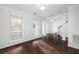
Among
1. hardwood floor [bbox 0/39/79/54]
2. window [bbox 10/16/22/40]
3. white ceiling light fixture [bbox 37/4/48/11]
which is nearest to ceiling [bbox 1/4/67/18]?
white ceiling light fixture [bbox 37/4/48/11]

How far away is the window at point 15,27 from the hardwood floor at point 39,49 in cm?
26

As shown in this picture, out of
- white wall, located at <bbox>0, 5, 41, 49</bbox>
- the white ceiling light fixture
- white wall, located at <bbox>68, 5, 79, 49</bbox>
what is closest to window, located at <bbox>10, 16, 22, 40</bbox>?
white wall, located at <bbox>0, 5, 41, 49</bbox>

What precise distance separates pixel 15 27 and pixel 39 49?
84 cm

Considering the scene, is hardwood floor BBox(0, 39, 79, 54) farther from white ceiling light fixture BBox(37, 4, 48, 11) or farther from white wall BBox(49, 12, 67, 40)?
white ceiling light fixture BBox(37, 4, 48, 11)

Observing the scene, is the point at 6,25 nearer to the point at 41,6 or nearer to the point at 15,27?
the point at 15,27

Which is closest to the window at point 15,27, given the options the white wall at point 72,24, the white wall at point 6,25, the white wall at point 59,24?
the white wall at point 6,25

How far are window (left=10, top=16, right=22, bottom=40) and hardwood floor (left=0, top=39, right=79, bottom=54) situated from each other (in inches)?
10.2

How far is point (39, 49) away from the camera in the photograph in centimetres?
212

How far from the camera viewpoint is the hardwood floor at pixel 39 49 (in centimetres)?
203

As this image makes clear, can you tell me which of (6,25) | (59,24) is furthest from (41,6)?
(6,25)

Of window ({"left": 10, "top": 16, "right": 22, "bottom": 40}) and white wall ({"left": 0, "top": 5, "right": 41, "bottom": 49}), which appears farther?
window ({"left": 10, "top": 16, "right": 22, "bottom": 40})

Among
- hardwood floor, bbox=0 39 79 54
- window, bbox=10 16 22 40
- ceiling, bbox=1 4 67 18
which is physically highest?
ceiling, bbox=1 4 67 18

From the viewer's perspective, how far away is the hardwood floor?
6.67 ft

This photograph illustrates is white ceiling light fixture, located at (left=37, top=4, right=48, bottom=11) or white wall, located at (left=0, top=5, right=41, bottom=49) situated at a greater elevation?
white ceiling light fixture, located at (left=37, top=4, right=48, bottom=11)
